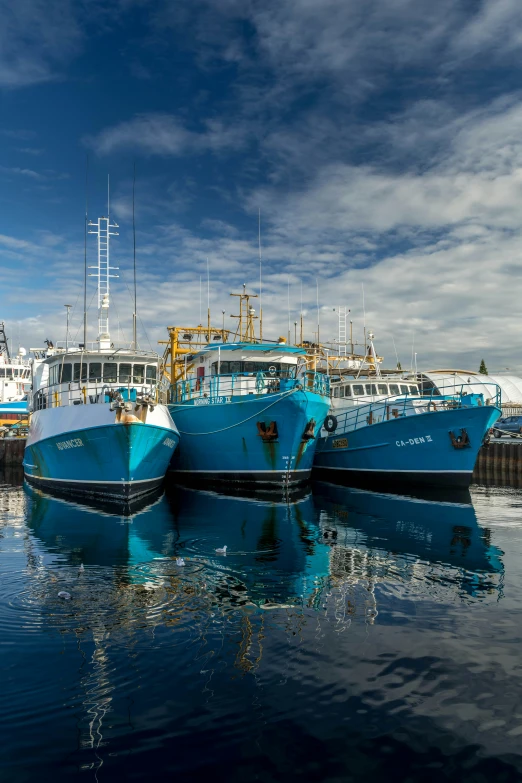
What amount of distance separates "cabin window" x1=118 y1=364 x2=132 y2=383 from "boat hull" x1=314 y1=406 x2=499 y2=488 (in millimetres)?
10299

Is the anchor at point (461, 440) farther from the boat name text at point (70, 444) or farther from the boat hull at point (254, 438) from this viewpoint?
the boat name text at point (70, 444)

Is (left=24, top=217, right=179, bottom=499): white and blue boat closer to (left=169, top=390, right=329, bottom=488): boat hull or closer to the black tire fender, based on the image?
(left=169, top=390, right=329, bottom=488): boat hull

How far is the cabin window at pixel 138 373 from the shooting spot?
21844mm

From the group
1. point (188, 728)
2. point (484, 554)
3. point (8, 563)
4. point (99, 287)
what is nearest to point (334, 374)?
point (99, 287)

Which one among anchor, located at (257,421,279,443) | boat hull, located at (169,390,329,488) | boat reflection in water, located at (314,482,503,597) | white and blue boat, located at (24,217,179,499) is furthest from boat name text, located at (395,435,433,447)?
white and blue boat, located at (24,217,179,499)

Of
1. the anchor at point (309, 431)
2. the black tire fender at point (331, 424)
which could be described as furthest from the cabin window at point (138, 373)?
the black tire fender at point (331, 424)

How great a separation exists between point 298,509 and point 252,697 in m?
12.6

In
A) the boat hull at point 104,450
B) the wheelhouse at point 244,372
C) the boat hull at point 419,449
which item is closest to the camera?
the boat hull at point 104,450

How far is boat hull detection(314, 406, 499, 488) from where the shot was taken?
2170 cm

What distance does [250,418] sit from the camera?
20984 mm

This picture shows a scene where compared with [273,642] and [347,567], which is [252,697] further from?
[347,567]

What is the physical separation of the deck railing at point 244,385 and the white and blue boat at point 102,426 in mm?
2264

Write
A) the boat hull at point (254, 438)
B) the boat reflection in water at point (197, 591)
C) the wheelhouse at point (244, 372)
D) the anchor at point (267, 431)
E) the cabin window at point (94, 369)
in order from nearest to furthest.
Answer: the boat reflection in water at point (197, 591), the boat hull at point (254, 438), the anchor at point (267, 431), the cabin window at point (94, 369), the wheelhouse at point (244, 372)

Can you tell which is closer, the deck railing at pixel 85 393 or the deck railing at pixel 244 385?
the deck railing at pixel 85 393
